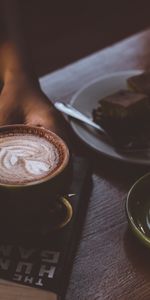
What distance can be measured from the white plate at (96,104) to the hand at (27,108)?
0.37ft

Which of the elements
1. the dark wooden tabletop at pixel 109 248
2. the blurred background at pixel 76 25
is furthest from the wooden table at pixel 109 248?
the blurred background at pixel 76 25

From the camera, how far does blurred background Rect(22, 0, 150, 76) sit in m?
2.57

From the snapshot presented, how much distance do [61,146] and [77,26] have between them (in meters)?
2.21

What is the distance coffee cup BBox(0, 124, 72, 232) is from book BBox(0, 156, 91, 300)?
0.02m

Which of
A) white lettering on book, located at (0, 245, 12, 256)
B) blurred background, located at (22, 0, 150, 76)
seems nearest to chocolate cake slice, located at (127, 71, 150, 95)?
white lettering on book, located at (0, 245, 12, 256)

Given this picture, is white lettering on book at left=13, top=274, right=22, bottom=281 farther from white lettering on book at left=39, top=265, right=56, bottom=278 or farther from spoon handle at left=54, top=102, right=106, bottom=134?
spoon handle at left=54, top=102, right=106, bottom=134

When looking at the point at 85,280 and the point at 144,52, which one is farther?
the point at 144,52

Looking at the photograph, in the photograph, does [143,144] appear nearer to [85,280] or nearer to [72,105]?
[72,105]

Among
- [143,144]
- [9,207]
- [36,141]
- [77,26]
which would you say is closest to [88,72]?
[143,144]

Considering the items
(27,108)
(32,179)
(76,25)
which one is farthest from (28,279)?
(76,25)

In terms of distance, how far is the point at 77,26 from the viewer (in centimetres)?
A: 281

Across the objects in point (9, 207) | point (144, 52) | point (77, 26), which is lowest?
point (77, 26)

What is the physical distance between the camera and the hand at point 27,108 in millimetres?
767

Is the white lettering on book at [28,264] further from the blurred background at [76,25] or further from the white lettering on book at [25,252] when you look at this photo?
the blurred background at [76,25]
